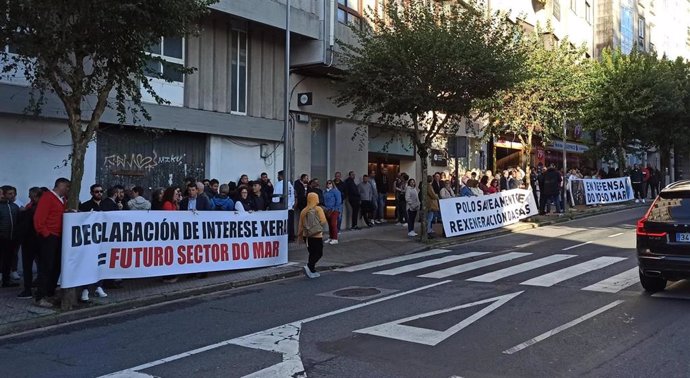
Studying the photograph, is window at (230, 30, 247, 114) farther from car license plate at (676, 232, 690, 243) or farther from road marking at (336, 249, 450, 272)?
car license plate at (676, 232, 690, 243)

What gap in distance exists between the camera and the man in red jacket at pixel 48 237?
852 cm

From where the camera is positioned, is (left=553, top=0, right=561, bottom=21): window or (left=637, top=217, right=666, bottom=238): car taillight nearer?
(left=637, top=217, right=666, bottom=238): car taillight

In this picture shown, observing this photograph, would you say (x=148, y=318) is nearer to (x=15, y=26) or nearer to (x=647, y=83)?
(x=15, y=26)

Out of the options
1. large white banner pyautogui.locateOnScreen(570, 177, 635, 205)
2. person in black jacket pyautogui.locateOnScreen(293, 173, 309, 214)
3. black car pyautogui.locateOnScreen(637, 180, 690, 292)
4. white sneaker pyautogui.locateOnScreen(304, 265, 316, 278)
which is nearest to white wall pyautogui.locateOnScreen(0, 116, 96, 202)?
white sneaker pyautogui.locateOnScreen(304, 265, 316, 278)

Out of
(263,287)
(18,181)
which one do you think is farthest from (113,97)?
(263,287)

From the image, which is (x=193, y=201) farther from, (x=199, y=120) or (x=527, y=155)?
(x=527, y=155)

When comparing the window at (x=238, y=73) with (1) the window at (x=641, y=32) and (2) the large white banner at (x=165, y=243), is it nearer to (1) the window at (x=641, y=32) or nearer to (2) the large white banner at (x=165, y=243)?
(2) the large white banner at (x=165, y=243)

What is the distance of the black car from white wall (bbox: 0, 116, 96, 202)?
10782 mm


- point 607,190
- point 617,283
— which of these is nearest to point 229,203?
point 617,283

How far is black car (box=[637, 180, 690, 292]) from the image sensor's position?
27.1 feet

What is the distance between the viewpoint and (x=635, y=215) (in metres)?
21.8

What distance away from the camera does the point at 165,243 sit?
10258 mm

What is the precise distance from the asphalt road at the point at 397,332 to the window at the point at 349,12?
10095 mm

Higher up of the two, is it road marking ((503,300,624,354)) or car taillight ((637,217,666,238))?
car taillight ((637,217,666,238))
